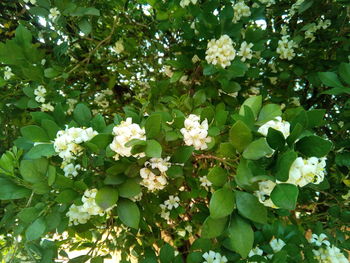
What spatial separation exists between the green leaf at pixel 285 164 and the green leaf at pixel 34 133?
640 millimetres

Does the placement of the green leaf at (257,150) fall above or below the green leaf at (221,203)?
above

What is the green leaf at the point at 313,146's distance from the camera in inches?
25.9

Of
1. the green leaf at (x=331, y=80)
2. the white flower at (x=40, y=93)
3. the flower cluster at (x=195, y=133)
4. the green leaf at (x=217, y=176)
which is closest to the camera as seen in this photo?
the green leaf at (x=217, y=176)

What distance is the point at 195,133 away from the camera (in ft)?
2.71

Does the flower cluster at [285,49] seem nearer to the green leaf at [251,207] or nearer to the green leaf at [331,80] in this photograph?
the green leaf at [331,80]

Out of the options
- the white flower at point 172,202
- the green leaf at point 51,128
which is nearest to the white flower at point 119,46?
the white flower at point 172,202

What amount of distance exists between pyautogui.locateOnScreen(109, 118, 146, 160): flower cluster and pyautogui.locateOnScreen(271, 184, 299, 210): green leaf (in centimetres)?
31

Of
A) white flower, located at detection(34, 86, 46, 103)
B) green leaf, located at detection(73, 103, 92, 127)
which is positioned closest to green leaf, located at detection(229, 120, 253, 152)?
green leaf, located at detection(73, 103, 92, 127)

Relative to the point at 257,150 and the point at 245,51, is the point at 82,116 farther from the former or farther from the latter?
the point at 245,51

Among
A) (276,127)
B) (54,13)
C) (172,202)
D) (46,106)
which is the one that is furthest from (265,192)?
(54,13)

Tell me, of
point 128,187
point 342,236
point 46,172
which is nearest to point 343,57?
point 342,236

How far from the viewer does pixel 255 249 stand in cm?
107

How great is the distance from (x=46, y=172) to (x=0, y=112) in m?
1.03

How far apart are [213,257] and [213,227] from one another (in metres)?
0.34
